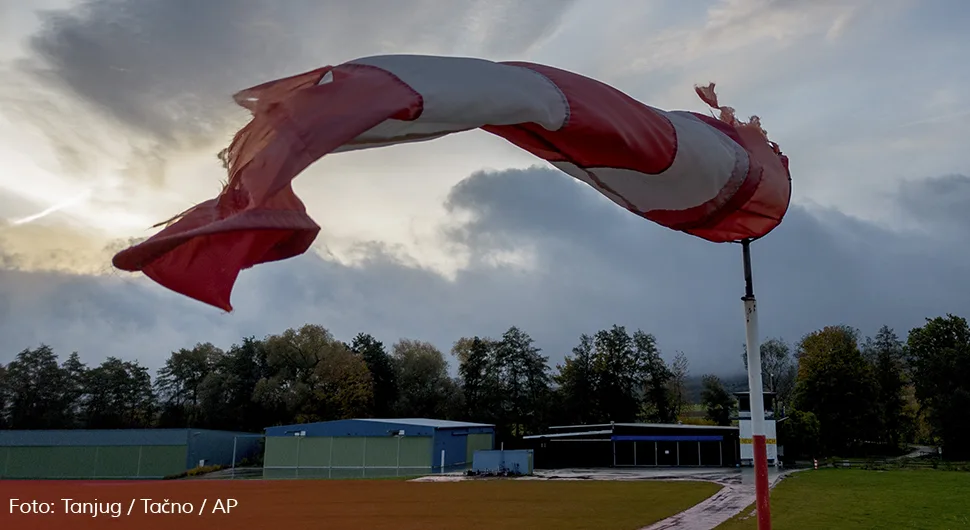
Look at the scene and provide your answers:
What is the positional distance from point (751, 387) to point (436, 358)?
5775cm

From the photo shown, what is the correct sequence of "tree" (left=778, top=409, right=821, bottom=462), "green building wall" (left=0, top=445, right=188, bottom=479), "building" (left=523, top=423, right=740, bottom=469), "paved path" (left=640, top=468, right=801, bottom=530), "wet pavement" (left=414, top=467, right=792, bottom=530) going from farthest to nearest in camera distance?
"green building wall" (left=0, top=445, right=188, bottom=479)
"building" (left=523, top=423, right=740, bottom=469)
"tree" (left=778, top=409, right=821, bottom=462)
"wet pavement" (left=414, top=467, right=792, bottom=530)
"paved path" (left=640, top=468, right=801, bottom=530)

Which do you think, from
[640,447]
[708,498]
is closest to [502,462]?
[640,447]

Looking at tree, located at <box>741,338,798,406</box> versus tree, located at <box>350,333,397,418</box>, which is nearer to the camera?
tree, located at <box>350,333,397,418</box>

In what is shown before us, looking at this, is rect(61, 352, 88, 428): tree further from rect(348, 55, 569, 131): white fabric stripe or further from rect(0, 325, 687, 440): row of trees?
rect(348, 55, 569, 131): white fabric stripe

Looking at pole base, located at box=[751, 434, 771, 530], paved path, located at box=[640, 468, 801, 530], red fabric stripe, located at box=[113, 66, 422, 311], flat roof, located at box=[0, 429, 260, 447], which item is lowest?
paved path, located at box=[640, 468, 801, 530]

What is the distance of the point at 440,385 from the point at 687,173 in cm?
5653

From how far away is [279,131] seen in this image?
3957 mm

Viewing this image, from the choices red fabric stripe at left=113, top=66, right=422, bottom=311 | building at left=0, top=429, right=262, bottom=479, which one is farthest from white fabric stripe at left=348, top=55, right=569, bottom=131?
building at left=0, top=429, right=262, bottom=479

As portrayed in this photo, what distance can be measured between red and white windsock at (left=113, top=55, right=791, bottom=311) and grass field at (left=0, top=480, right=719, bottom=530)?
11.1 metres

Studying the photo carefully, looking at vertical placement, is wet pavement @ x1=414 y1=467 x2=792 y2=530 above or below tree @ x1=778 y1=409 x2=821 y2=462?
below

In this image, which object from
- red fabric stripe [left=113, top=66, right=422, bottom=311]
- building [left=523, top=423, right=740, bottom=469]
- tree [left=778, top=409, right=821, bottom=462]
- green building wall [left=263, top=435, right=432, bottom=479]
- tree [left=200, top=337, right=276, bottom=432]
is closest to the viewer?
red fabric stripe [left=113, top=66, right=422, bottom=311]

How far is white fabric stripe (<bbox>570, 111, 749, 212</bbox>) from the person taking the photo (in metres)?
6.06

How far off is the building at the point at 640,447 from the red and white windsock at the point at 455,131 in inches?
1513

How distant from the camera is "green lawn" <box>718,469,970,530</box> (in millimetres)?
15531
